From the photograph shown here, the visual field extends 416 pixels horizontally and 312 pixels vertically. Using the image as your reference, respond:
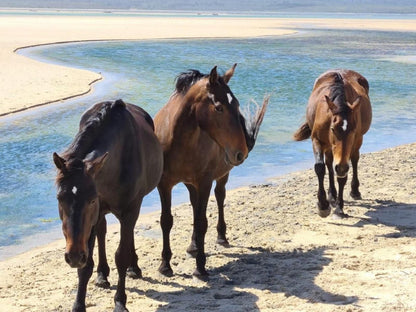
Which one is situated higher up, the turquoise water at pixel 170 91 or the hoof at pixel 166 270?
the hoof at pixel 166 270

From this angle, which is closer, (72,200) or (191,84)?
(72,200)

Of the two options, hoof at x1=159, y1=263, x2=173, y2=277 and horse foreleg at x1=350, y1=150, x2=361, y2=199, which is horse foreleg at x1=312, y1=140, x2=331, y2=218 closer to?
horse foreleg at x1=350, y1=150, x2=361, y2=199

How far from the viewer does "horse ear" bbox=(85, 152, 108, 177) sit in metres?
4.46

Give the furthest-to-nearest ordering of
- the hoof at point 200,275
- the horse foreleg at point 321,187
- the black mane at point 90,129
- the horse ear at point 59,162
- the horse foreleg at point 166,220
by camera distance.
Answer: the horse foreleg at point 321,187 → the horse foreleg at point 166,220 → the hoof at point 200,275 → the black mane at point 90,129 → the horse ear at point 59,162

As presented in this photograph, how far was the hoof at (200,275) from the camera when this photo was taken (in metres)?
6.19

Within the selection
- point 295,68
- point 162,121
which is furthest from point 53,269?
point 295,68

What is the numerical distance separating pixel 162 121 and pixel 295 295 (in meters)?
2.20

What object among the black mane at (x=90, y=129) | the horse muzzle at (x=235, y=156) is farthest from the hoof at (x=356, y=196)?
the black mane at (x=90, y=129)

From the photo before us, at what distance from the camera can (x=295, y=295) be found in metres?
5.55

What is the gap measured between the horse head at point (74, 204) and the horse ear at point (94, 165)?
0.02 meters

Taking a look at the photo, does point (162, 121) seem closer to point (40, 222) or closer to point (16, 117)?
point (40, 222)

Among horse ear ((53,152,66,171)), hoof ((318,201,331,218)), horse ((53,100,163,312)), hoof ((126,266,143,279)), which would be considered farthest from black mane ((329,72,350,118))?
horse ear ((53,152,66,171))

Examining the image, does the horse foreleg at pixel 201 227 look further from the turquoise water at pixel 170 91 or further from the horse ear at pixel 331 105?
the turquoise water at pixel 170 91

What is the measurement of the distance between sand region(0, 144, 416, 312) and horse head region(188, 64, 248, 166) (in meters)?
1.19
